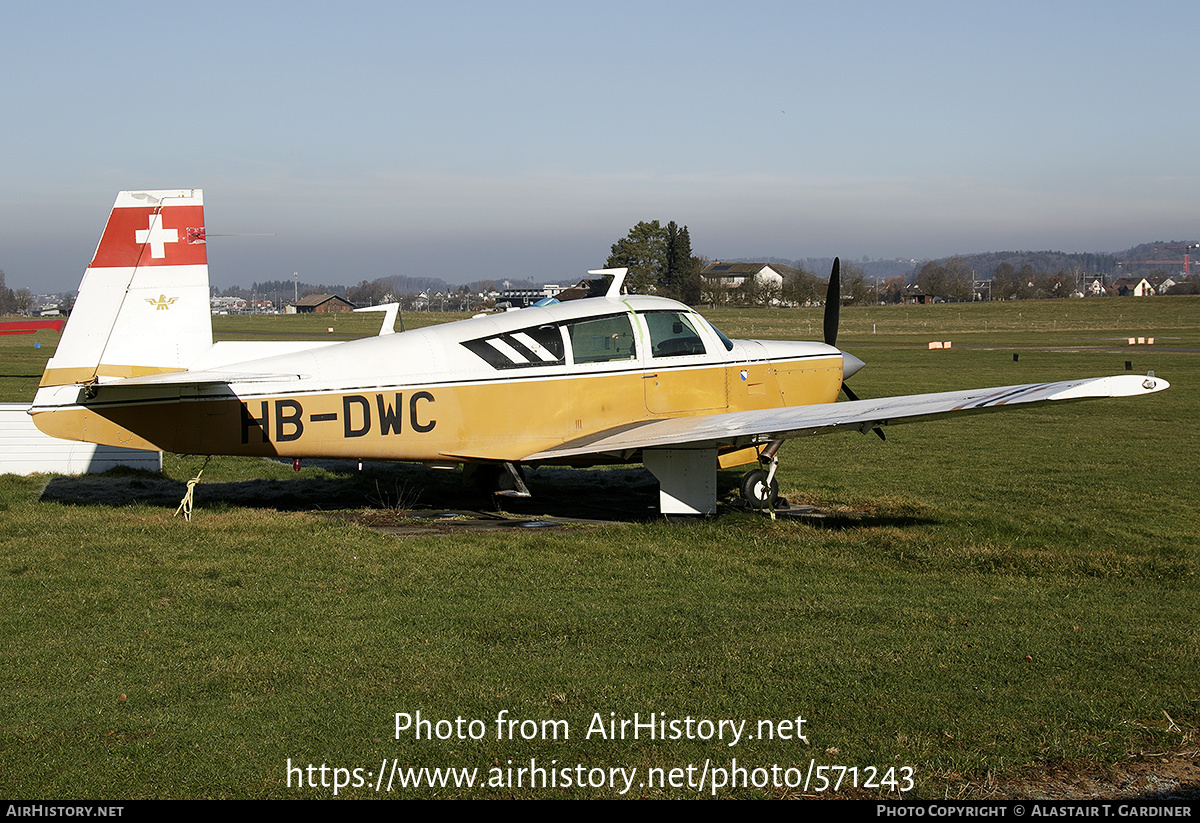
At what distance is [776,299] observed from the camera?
93.2m

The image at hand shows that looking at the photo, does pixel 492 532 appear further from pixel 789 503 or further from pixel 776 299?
pixel 776 299

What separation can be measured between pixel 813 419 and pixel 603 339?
90.0 inches

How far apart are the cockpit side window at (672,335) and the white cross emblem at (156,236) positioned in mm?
4441

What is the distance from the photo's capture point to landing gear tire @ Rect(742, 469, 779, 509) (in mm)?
10289

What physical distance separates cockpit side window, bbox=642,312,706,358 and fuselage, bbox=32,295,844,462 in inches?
0.5

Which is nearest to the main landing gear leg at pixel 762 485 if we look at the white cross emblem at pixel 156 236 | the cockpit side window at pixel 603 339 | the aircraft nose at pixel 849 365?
the cockpit side window at pixel 603 339

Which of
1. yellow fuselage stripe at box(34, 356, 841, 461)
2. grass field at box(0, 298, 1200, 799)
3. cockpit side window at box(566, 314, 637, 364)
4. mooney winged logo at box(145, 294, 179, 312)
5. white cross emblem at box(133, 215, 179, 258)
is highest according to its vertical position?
white cross emblem at box(133, 215, 179, 258)

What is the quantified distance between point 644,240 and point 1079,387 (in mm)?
66956

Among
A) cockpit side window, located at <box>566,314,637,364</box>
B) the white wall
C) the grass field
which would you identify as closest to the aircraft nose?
the grass field

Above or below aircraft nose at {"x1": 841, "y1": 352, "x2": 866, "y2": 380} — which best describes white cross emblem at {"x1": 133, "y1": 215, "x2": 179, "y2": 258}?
above

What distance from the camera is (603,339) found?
10023 mm

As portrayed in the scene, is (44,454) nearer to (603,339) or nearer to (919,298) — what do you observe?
(603,339)

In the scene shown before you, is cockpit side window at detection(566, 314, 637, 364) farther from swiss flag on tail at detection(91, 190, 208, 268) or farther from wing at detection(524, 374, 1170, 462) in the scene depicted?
swiss flag on tail at detection(91, 190, 208, 268)
